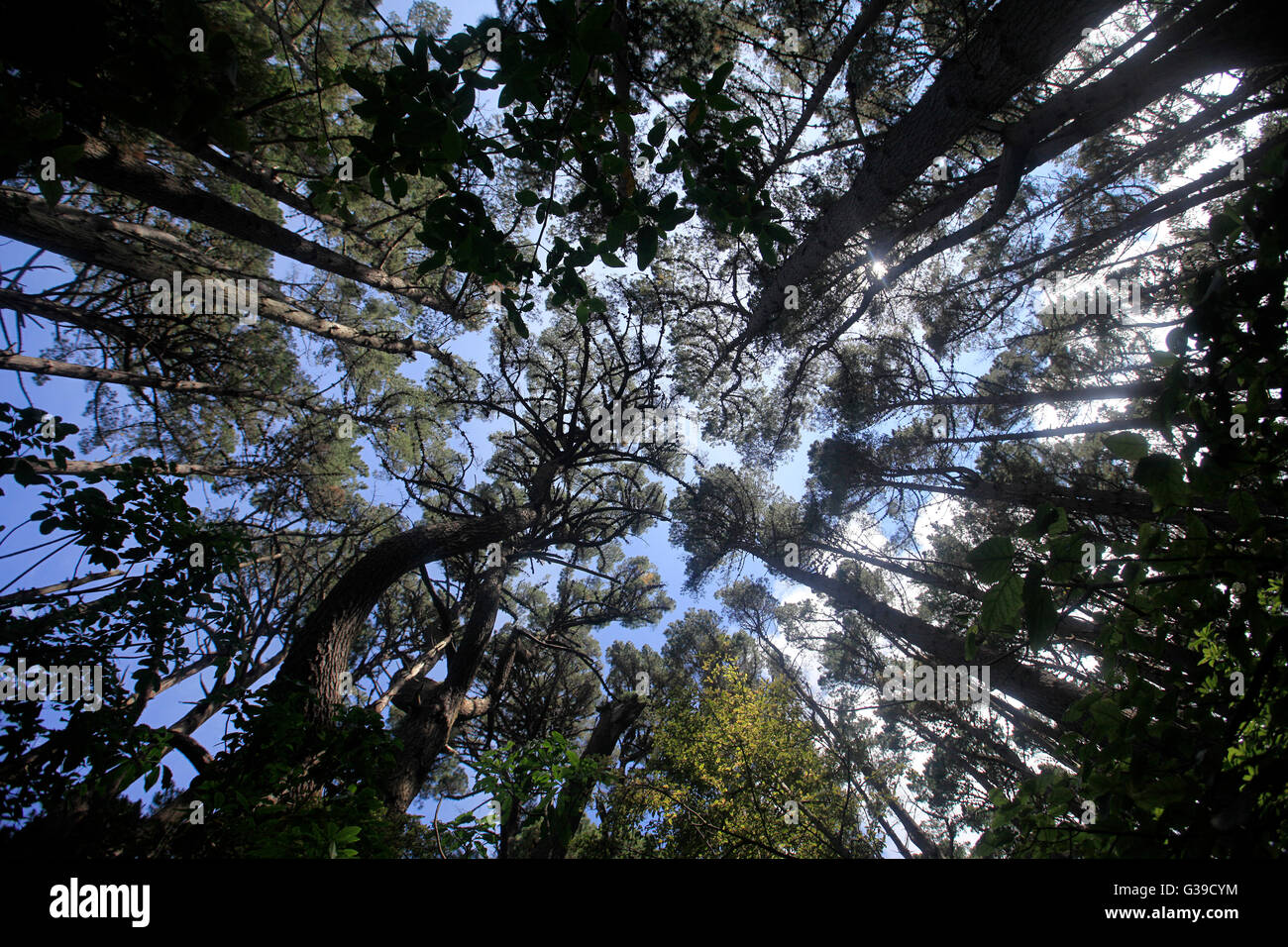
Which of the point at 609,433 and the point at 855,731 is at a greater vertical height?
the point at 609,433

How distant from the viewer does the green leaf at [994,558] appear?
3.94 ft

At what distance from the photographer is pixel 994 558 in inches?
48.7

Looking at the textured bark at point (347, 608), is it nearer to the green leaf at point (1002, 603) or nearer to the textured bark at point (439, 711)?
the textured bark at point (439, 711)

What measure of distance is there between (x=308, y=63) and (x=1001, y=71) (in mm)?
7696

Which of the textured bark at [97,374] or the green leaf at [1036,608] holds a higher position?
the textured bark at [97,374]

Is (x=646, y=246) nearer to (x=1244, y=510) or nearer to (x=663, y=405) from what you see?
(x=1244, y=510)

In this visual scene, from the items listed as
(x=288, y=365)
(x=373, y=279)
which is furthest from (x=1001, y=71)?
(x=288, y=365)

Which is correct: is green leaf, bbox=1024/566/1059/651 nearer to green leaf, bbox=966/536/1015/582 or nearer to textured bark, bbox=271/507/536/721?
green leaf, bbox=966/536/1015/582

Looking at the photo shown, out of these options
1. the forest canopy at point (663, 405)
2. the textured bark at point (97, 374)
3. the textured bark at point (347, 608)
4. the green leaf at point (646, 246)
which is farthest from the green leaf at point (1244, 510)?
the textured bark at point (97, 374)

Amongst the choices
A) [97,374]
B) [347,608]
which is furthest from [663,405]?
[97,374]

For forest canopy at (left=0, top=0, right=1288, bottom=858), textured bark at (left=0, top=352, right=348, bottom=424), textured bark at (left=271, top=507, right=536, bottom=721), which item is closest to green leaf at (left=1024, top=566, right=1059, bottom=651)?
forest canopy at (left=0, top=0, right=1288, bottom=858)

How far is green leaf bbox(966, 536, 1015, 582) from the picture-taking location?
1202 mm
